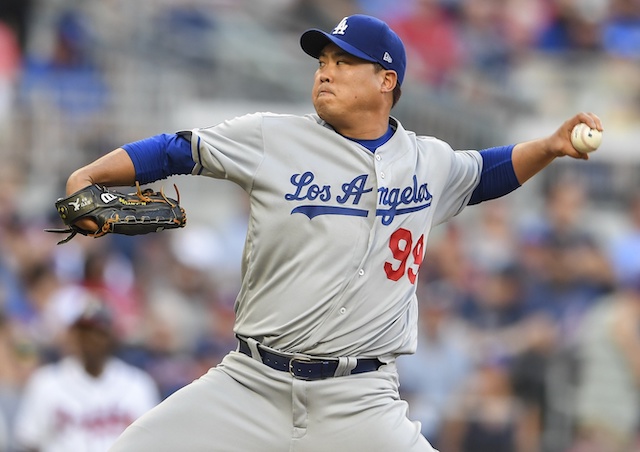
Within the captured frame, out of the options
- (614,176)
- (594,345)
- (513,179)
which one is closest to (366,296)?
(513,179)

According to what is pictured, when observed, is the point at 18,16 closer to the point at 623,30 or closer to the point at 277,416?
the point at 623,30

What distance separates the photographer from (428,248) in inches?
420

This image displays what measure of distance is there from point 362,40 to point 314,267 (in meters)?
0.85

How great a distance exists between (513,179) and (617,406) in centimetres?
458

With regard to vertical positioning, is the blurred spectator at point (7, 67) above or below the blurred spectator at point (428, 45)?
below

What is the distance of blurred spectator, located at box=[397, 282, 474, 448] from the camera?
8.97 m

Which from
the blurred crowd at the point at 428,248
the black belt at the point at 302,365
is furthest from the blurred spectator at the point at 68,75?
the black belt at the point at 302,365

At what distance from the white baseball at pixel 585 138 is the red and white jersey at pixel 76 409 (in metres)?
3.27

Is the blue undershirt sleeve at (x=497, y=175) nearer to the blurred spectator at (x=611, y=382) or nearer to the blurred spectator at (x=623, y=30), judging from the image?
the blurred spectator at (x=611, y=382)

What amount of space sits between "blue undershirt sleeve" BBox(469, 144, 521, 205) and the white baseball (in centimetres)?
32

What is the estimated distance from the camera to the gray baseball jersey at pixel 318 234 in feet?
15.4

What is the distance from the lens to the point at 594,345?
30.4ft

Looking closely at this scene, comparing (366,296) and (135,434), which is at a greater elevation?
(366,296)

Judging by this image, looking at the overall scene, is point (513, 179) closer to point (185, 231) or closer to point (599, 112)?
point (185, 231)
